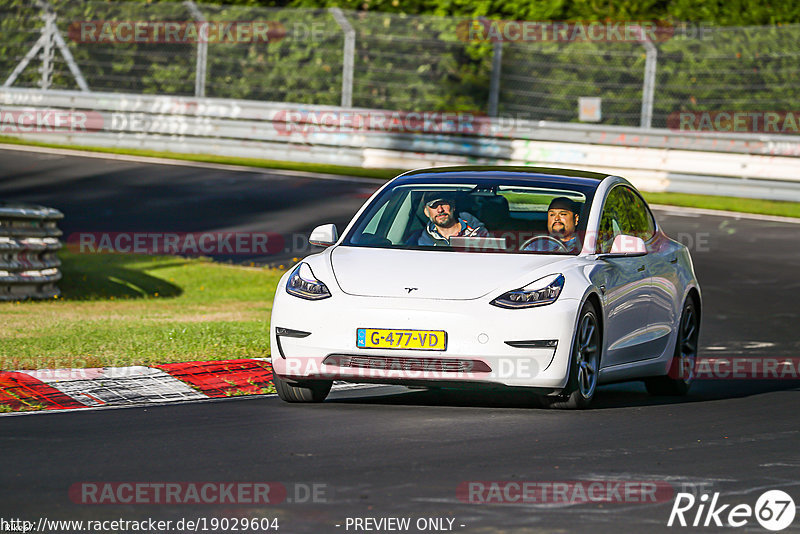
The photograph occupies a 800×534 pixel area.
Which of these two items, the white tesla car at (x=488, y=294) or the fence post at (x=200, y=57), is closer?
the white tesla car at (x=488, y=294)

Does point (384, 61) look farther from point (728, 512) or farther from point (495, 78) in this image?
point (728, 512)

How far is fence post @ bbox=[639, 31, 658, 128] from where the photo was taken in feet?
88.8

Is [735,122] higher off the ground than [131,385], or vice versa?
[735,122]

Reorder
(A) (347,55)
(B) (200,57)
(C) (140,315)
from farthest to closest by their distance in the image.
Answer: (B) (200,57), (A) (347,55), (C) (140,315)

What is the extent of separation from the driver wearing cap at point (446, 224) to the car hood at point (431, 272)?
16.5 inches

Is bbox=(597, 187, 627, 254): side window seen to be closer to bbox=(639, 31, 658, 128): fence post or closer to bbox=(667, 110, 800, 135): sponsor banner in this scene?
bbox=(639, 31, 658, 128): fence post

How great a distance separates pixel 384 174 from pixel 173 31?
5968 mm

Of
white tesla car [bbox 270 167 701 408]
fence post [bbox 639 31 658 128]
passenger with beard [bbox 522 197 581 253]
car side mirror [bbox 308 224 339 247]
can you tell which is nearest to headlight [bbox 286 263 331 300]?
white tesla car [bbox 270 167 701 408]

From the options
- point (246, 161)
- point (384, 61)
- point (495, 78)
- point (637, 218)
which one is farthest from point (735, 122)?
point (637, 218)

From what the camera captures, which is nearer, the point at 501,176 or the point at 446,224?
the point at 446,224

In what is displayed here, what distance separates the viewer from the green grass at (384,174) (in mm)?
24844

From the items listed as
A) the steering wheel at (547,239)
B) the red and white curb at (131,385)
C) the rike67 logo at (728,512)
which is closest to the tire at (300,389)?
the red and white curb at (131,385)

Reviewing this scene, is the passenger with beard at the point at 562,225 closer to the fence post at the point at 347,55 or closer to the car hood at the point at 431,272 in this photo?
the car hood at the point at 431,272

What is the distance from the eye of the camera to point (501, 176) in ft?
33.7
